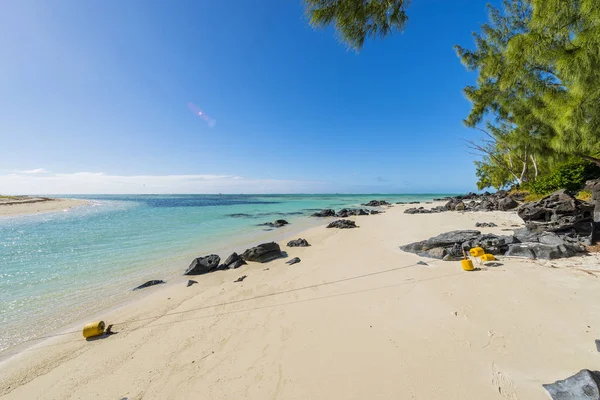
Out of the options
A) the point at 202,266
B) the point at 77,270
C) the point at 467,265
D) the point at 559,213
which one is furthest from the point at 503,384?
the point at 77,270

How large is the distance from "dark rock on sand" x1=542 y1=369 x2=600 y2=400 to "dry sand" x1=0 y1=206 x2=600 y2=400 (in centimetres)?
15

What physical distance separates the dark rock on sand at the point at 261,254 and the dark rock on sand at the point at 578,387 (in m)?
7.64

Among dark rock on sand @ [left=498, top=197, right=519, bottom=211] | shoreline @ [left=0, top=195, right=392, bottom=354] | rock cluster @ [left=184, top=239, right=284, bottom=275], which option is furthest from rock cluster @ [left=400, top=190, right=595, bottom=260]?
dark rock on sand @ [left=498, top=197, right=519, bottom=211]

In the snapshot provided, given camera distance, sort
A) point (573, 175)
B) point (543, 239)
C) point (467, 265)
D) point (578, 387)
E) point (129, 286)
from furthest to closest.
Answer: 1. point (573, 175)
2. point (543, 239)
3. point (129, 286)
4. point (467, 265)
5. point (578, 387)

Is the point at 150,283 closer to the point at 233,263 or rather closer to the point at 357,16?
the point at 233,263

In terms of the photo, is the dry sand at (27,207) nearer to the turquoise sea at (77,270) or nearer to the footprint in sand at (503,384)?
the turquoise sea at (77,270)

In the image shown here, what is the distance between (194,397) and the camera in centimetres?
274

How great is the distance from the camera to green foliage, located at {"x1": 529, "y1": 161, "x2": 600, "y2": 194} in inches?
717

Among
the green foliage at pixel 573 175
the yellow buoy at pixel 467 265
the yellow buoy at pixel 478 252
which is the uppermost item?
the green foliage at pixel 573 175

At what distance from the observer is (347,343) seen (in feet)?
11.4

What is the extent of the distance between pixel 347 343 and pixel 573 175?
88.0 ft

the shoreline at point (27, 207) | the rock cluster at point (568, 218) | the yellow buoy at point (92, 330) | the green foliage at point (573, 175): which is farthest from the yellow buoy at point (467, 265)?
the shoreline at point (27, 207)

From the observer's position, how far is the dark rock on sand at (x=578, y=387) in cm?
220

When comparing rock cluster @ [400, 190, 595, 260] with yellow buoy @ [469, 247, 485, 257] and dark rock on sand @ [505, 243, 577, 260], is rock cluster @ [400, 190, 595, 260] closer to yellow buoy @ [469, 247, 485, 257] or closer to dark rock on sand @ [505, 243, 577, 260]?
dark rock on sand @ [505, 243, 577, 260]
